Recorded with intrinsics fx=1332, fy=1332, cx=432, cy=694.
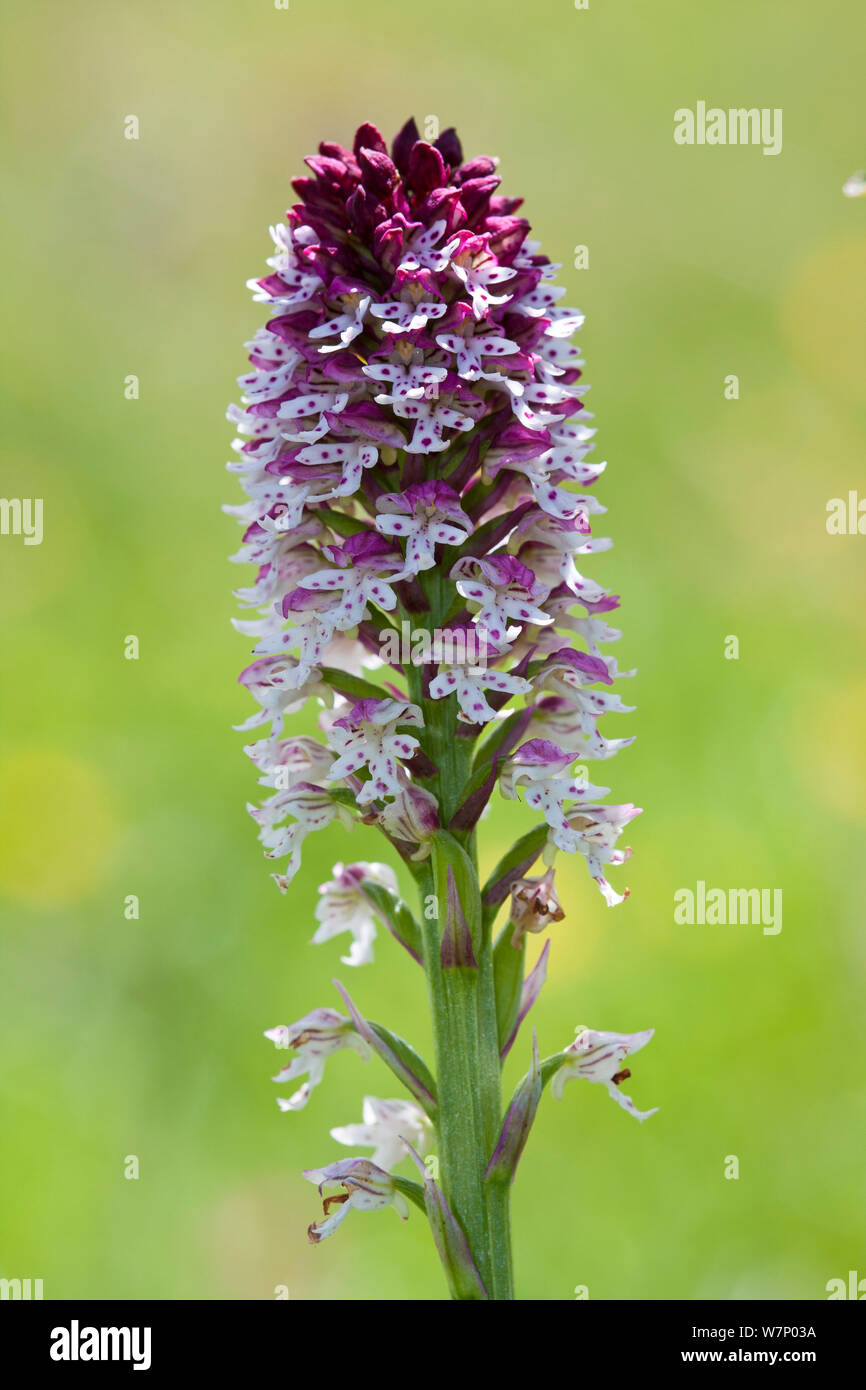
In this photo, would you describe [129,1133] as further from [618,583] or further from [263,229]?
[263,229]

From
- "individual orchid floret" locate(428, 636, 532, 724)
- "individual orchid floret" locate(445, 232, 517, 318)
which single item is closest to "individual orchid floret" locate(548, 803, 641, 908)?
"individual orchid floret" locate(428, 636, 532, 724)

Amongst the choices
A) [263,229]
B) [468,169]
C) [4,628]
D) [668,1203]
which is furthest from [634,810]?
[263,229]

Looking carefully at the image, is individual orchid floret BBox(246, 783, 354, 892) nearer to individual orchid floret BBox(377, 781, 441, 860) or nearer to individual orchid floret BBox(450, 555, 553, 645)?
individual orchid floret BBox(377, 781, 441, 860)

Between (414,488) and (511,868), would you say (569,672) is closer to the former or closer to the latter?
(511,868)

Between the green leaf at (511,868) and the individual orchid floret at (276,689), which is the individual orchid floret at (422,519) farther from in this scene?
the green leaf at (511,868)

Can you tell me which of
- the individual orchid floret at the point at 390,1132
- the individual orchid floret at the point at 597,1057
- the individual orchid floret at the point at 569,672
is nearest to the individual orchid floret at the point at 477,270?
the individual orchid floret at the point at 569,672

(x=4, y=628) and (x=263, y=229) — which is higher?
(x=263, y=229)
